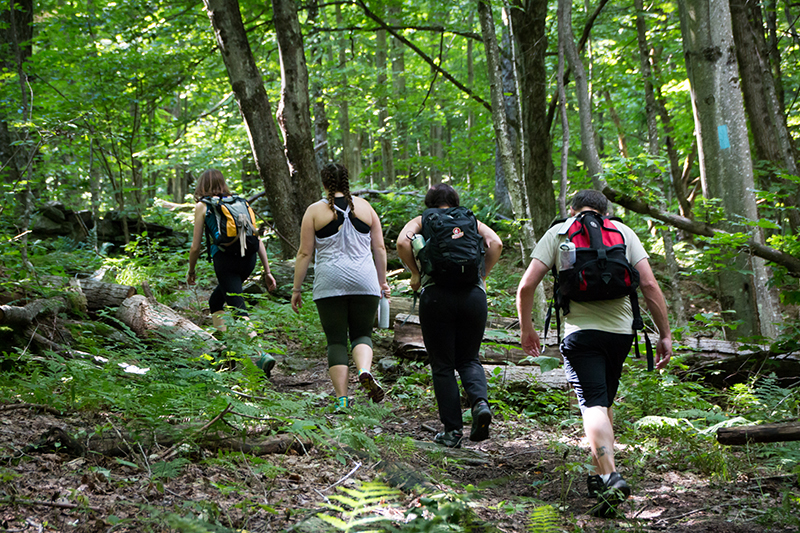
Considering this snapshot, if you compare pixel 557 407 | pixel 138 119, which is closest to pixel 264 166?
pixel 138 119

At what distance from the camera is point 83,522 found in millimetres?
2320

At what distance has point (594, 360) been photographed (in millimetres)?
3551

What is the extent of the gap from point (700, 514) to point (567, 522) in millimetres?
811

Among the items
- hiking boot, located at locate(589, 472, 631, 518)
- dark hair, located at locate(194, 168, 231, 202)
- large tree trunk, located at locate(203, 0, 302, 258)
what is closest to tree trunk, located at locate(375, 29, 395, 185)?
large tree trunk, located at locate(203, 0, 302, 258)

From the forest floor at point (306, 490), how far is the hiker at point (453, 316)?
34 cm

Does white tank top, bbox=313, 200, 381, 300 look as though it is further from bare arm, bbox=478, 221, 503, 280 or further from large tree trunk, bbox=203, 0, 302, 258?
large tree trunk, bbox=203, 0, 302, 258

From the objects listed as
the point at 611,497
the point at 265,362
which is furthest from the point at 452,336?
the point at 265,362

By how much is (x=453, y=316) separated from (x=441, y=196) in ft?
3.32

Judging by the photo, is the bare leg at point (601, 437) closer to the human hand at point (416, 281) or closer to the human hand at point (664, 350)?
the human hand at point (664, 350)

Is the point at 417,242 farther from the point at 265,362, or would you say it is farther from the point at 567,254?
the point at 265,362

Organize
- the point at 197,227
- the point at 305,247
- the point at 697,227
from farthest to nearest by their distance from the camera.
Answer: the point at 697,227 → the point at 197,227 → the point at 305,247

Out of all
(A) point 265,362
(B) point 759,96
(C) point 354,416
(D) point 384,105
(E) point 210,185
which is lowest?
(C) point 354,416

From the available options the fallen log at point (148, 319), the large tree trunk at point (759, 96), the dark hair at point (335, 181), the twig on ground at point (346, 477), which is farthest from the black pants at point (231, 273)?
the large tree trunk at point (759, 96)

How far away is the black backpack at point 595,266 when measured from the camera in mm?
3457
